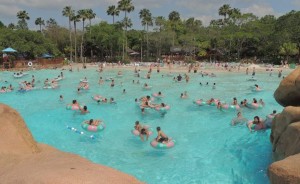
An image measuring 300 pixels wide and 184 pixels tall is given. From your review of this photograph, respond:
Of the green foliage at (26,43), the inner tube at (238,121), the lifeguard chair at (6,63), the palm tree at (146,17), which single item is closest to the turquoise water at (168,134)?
the inner tube at (238,121)

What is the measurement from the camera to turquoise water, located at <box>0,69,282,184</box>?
36.0 ft

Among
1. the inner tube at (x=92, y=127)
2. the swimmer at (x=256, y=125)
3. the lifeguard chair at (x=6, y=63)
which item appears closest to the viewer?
the swimmer at (x=256, y=125)

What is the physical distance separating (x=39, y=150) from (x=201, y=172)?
6.30 m

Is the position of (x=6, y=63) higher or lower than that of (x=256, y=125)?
higher

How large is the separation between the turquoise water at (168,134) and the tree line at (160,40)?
73.1 ft

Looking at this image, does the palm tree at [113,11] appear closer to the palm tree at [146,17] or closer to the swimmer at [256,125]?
the palm tree at [146,17]

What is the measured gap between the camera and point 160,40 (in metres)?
58.4

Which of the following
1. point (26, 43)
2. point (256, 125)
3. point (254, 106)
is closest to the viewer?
point (256, 125)

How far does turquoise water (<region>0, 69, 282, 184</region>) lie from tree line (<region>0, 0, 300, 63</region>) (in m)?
22.3

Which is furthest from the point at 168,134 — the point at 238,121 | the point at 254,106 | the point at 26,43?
the point at 26,43

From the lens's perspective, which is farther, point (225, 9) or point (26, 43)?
point (225, 9)

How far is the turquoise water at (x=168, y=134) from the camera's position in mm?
10977

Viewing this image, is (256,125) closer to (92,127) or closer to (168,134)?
(168,134)

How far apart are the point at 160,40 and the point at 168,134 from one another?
44.3 metres
